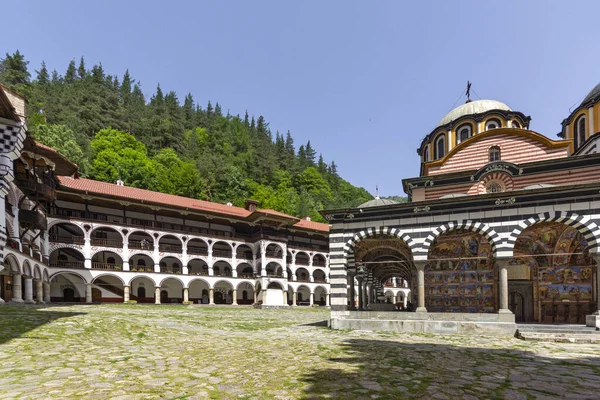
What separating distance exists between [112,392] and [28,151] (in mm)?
21454

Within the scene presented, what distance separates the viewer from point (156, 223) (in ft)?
111

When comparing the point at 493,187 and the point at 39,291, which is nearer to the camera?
the point at 493,187

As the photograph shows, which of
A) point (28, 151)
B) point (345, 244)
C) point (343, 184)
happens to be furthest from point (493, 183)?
point (343, 184)

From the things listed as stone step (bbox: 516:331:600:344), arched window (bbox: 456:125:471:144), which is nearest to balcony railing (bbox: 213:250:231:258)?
arched window (bbox: 456:125:471:144)

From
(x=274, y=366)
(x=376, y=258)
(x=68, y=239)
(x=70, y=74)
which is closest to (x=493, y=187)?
(x=376, y=258)

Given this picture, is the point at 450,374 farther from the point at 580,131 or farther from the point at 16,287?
the point at 16,287

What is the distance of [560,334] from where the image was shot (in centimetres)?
1091

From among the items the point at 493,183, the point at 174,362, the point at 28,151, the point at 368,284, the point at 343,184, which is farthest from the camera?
the point at 343,184

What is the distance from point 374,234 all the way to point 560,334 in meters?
6.57

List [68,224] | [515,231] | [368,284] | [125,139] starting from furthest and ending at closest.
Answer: [125,139] < [68,224] < [368,284] < [515,231]

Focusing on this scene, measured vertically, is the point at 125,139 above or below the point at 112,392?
above

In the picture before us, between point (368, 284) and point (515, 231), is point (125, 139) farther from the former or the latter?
point (515, 231)

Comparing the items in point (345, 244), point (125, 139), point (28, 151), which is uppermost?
point (125, 139)

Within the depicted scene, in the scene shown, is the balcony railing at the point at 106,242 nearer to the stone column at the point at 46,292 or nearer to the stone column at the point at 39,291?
the stone column at the point at 46,292
